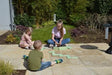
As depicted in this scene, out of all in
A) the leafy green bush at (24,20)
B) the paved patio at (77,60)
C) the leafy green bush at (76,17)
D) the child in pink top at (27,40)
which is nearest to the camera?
the paved patio at (77,60)

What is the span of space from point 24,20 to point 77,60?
584 centimetres

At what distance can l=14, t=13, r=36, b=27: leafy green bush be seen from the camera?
941cm

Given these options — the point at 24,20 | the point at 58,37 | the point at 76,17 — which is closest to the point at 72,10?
the point at 76,17

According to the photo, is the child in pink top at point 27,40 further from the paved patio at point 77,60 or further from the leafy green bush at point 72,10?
the leafy green bush at point 72,10

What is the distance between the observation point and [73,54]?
498cm

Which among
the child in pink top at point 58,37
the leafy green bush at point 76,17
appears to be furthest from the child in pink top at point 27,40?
the leafy green bush at point 76,17

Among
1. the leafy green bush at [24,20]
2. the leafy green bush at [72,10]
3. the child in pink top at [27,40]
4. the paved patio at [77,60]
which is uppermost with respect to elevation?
the leafy green bush at [72,10]

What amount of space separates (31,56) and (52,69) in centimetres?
63

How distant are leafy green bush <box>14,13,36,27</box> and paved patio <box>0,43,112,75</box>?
3745 millimetres

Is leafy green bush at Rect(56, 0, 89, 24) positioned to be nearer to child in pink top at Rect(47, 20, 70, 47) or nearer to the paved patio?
child in pink top at Rect(47, 20, 70, 47)

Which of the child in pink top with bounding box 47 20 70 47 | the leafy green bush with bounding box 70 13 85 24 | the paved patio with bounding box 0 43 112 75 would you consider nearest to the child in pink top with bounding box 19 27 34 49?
the paved patio with bounding box 0 43 112 75

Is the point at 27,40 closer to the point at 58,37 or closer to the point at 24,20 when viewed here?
the point at 58,37

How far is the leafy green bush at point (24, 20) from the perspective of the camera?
941 centimetres

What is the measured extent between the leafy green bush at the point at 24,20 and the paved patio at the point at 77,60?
375 centimetres
